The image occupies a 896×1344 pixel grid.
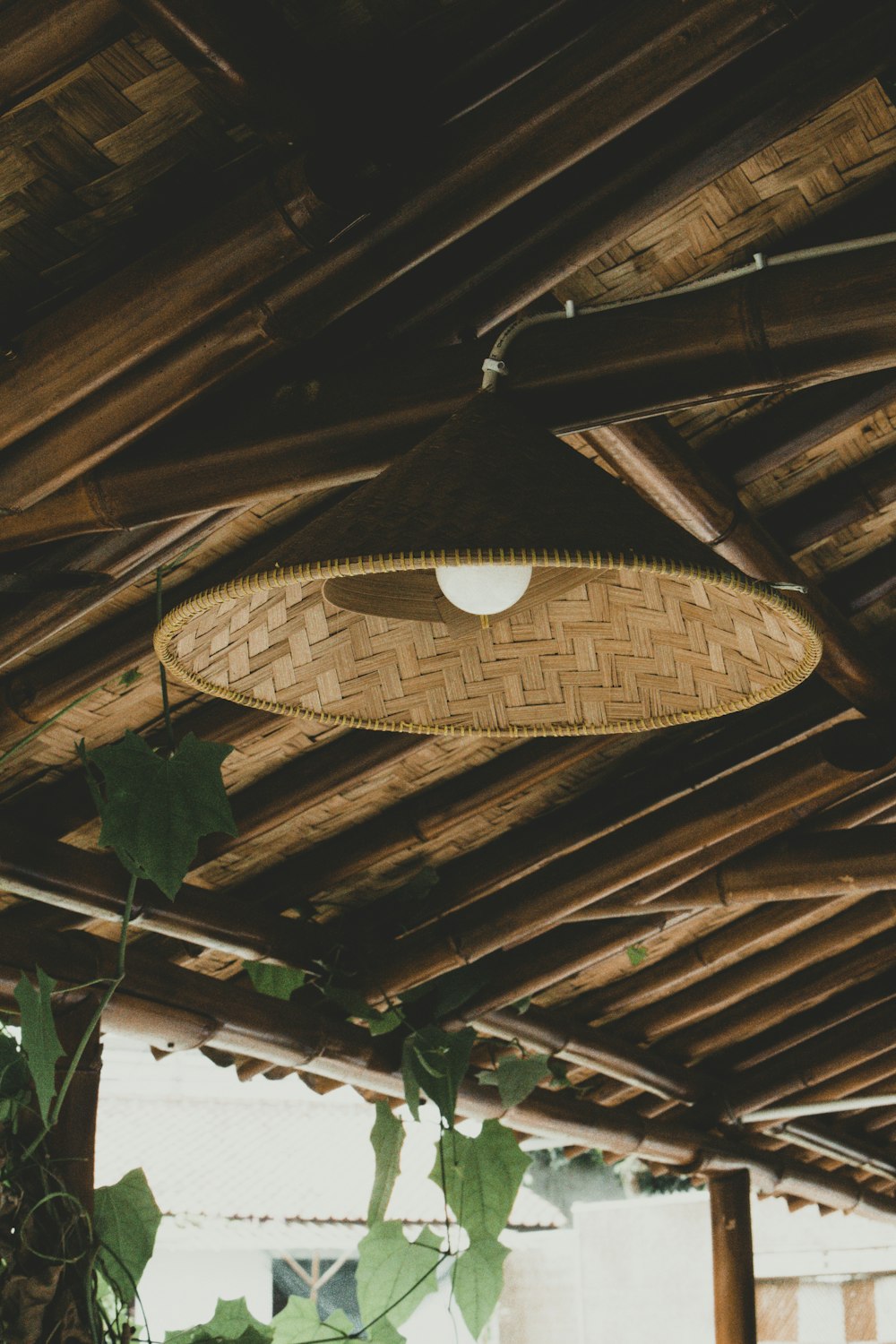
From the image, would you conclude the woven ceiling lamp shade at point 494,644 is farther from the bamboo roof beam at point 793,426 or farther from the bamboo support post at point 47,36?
the bamboo roof beam at point 793,426

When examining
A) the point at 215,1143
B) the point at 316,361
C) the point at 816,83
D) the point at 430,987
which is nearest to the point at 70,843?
the point at 430,987

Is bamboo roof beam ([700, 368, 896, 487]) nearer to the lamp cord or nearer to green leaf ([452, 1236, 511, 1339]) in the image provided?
the lamp cord

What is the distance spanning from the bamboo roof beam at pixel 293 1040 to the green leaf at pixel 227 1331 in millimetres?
798

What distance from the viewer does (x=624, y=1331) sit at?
9648 mm

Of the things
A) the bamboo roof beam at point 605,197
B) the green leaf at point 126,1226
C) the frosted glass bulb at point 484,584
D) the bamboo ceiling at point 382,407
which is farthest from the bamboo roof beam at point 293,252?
the green leaf at point 126,1226

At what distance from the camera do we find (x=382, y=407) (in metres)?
1.46

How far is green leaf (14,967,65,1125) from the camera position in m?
1.78

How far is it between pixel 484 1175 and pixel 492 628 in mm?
2024

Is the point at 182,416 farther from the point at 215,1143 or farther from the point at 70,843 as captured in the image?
the point at 215,1143

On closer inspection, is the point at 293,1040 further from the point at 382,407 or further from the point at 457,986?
the point at 382,407

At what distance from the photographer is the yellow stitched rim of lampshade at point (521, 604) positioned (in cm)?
86

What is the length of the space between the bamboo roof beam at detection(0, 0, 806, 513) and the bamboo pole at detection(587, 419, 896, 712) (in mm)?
440

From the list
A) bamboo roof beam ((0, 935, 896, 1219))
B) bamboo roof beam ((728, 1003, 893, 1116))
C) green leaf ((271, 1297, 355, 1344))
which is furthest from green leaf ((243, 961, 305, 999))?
bamboo roof beam ((728, 1003, 893, 1116))

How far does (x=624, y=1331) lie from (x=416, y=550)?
10232 mm
